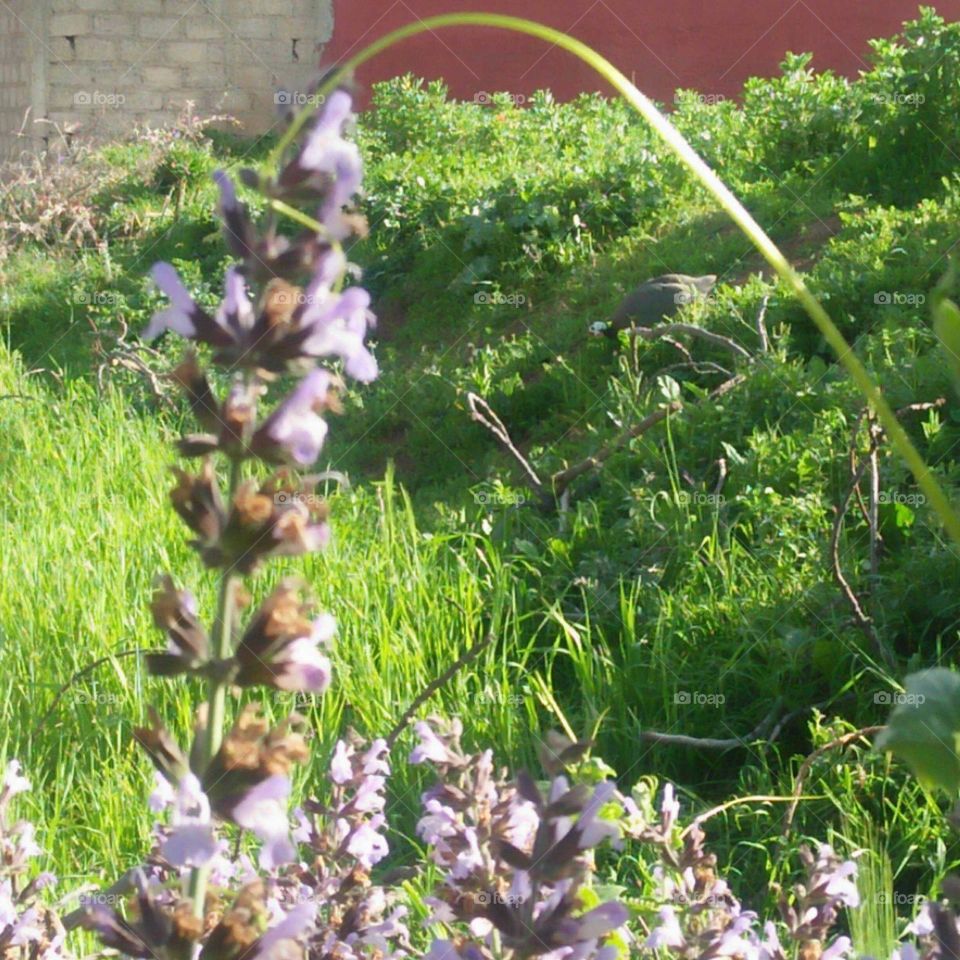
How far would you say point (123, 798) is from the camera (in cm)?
289

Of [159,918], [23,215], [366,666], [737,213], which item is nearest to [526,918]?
[159,918]

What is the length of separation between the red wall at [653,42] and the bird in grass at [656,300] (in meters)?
5.30

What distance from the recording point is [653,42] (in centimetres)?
1053

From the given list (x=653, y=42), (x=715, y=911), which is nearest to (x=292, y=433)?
(x=715, y=911)

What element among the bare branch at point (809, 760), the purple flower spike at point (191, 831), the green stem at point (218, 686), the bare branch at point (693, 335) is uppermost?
the bare branch at point (693, 335)

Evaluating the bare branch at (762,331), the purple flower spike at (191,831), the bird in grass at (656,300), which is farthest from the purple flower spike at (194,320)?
the bird in grass at (656,300)

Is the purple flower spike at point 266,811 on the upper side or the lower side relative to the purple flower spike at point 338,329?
lower

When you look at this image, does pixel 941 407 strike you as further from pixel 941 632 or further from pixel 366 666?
pixel 366 666

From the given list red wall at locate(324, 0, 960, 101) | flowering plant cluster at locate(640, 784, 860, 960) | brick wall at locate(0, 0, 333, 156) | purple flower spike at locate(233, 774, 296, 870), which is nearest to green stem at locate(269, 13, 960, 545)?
purple flower spike at locate(233, 774, 296, 870)

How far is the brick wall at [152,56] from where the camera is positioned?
11523mm

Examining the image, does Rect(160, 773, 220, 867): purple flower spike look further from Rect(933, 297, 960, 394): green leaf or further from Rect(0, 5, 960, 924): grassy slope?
Rect(0, 5, 960, 924): grassy slope

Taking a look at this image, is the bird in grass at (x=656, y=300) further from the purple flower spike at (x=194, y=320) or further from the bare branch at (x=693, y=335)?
the purple flower spike at (x=194, y=320)

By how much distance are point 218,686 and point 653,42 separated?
34.5ft

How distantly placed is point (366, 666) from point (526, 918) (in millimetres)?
2521
